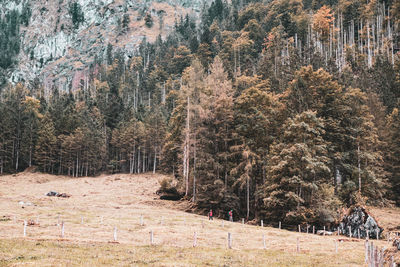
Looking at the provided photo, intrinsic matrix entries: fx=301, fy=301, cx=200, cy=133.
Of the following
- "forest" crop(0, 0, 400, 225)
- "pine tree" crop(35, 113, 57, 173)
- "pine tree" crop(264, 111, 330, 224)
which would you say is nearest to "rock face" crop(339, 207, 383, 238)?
"forest" crop(0, 0, 400, 225)

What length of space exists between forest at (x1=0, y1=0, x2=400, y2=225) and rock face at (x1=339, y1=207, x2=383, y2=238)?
5.57 feet

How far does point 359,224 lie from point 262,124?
17.8 m

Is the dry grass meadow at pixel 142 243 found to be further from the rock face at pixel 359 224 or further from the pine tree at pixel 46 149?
the pine tree at pixel 46 149

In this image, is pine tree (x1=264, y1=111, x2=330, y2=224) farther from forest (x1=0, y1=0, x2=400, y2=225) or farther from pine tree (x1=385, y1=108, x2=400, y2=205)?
pine tree (x1=385, y1=108, x2=400, y2=205)

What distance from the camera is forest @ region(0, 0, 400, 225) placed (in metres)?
39.9

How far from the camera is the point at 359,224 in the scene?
1315 inches

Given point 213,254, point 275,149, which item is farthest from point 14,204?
point 275,149

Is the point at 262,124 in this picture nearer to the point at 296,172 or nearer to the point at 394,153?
the point at 296,172

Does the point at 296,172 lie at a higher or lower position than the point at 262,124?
lower

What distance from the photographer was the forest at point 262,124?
39.9 m

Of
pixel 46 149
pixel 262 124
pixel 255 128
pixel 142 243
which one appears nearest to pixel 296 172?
pixel 255 128

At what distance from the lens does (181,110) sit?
54.8m

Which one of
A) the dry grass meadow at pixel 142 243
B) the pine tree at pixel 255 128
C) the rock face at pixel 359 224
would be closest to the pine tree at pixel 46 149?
the dry grass meadow at pixel 142 243

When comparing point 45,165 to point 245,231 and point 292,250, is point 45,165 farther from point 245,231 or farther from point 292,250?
point 292,250
